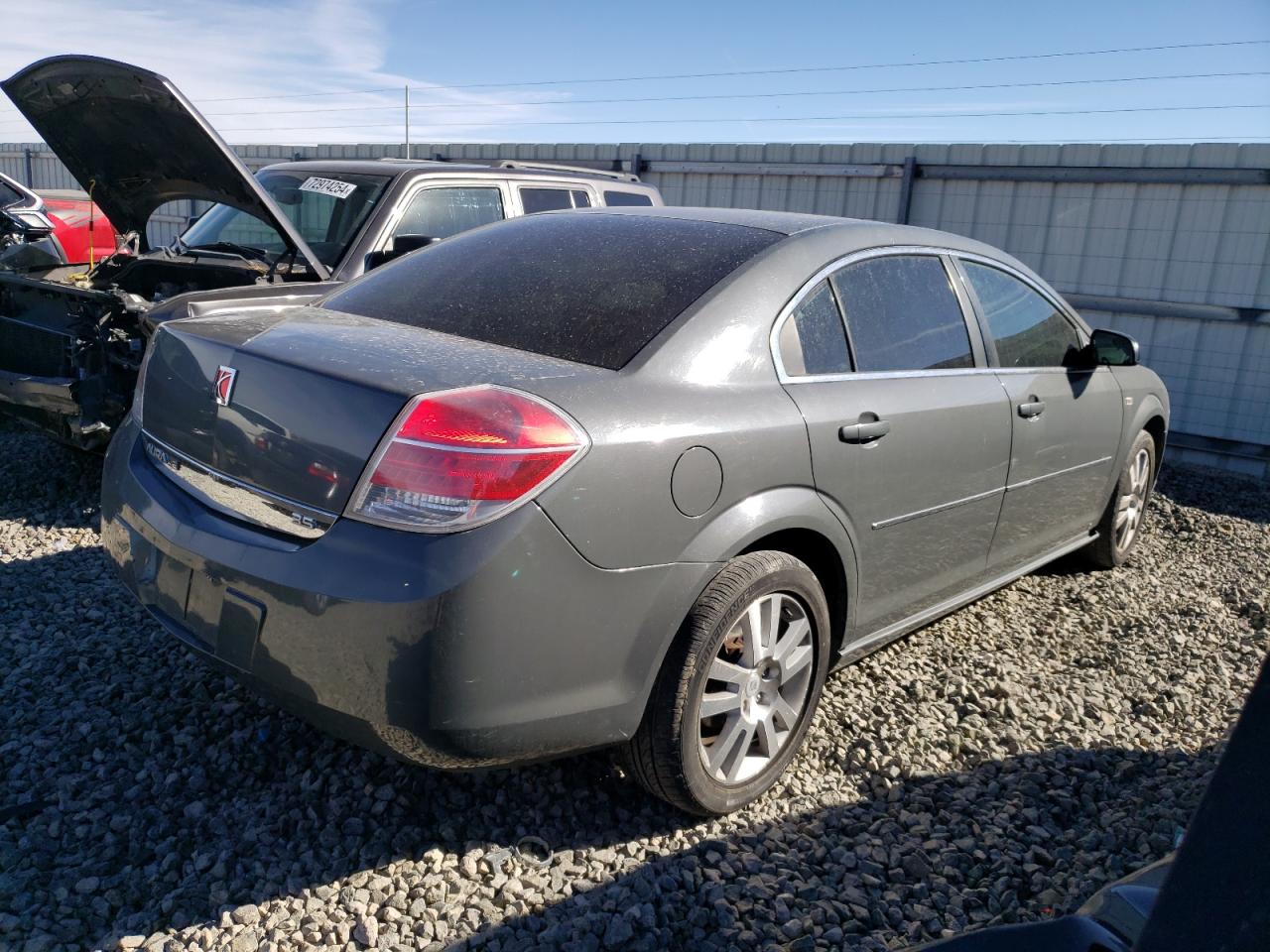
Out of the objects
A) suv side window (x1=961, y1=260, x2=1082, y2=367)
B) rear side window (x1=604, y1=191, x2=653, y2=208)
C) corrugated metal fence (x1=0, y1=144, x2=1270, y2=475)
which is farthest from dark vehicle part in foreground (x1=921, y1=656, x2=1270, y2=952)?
corrugated metal fence (x1=0, y1=144, x2=1270, y2=475)

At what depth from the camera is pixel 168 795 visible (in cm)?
277

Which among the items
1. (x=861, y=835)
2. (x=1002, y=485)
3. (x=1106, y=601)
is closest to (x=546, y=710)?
(x=861, y=835)

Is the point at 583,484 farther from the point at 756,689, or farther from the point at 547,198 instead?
the point at 547,198

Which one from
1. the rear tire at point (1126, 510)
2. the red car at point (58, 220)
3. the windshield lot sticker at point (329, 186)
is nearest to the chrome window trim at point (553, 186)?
the windshield lot sticker at point (329, 186)

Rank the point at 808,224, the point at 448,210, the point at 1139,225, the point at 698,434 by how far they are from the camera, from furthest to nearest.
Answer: the point at 1139,225, the point at 448,210, the point at 808,224, the point at 698,434

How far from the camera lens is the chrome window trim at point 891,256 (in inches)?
114

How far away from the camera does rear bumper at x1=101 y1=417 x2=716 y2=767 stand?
2.14 meters

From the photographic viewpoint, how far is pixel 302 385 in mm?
2379

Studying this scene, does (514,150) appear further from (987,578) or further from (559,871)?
(559,871)

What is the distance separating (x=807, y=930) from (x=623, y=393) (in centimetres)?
139

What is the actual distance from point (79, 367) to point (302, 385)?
120 inches

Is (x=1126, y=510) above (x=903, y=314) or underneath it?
underneath

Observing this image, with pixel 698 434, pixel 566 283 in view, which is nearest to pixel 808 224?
pixel 566 283

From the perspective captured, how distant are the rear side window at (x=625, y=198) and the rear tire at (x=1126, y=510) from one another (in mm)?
3733
